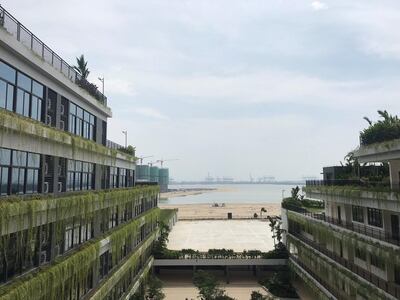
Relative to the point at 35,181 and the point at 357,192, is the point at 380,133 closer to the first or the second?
the point at 357,192

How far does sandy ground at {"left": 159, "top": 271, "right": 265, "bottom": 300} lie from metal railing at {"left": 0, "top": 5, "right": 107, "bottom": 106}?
Result: 2573 cm

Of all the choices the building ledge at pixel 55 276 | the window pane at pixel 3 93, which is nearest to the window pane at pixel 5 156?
the window pane at pixel 3 93

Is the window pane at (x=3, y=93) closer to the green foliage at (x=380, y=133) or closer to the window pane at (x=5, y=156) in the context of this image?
the window pane at (x=5, y=156)

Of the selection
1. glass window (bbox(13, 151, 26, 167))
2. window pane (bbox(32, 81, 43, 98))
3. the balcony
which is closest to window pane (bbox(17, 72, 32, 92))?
window pane (bbox(32, 81, 43, 98))

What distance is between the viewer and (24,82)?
17500 mm

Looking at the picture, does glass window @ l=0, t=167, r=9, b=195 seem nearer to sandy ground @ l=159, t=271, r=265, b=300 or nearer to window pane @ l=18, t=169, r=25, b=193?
window pane @ l=18, t=169, r=25, b=193

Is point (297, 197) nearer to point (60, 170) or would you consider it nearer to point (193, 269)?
point (193, 269)

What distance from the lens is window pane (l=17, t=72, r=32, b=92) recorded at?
55.7 feet

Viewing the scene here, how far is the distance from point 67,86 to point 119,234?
1248cm

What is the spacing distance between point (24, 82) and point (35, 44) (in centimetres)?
221

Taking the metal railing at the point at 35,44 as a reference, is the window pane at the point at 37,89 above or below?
below

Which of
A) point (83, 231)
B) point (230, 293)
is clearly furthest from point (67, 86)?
point (230, 293)

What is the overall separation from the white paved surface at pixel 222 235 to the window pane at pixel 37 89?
39.3 meters

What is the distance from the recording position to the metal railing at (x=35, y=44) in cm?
1581
